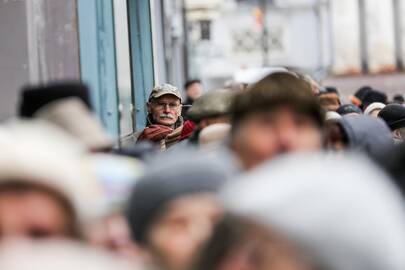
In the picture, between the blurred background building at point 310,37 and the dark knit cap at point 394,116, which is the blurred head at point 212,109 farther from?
the blurred background building at point 310,37

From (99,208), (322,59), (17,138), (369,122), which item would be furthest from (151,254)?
(322,59)

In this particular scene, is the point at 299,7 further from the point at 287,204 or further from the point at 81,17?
the point at 287,204

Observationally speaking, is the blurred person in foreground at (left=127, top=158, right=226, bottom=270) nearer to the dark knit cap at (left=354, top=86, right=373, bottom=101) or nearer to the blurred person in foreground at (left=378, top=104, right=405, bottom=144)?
the blurred person in foreground at (left=378, top=104, right=405, bottom=144)

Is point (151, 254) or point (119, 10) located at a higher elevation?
point (119, 10)

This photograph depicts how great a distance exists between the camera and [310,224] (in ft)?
9.67

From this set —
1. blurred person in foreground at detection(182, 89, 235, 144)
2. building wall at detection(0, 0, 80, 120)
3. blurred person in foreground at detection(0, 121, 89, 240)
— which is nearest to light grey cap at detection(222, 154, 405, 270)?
blurred person in foreground at detection(0, 121, 89, 240)

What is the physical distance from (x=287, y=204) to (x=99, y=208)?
31.2 inches

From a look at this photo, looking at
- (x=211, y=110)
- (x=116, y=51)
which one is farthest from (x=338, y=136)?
(x=116, y=51)

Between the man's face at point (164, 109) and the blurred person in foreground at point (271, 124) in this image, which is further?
the man's face at point (164, 109)

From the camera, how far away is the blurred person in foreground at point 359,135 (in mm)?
5836

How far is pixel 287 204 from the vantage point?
9.78 ft

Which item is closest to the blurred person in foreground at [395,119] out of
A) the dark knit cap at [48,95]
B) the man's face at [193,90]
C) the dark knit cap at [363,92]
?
the dark knit cap at [48,95]

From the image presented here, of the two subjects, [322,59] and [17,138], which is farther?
[322,59]

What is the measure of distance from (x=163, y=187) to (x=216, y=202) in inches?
6.1
